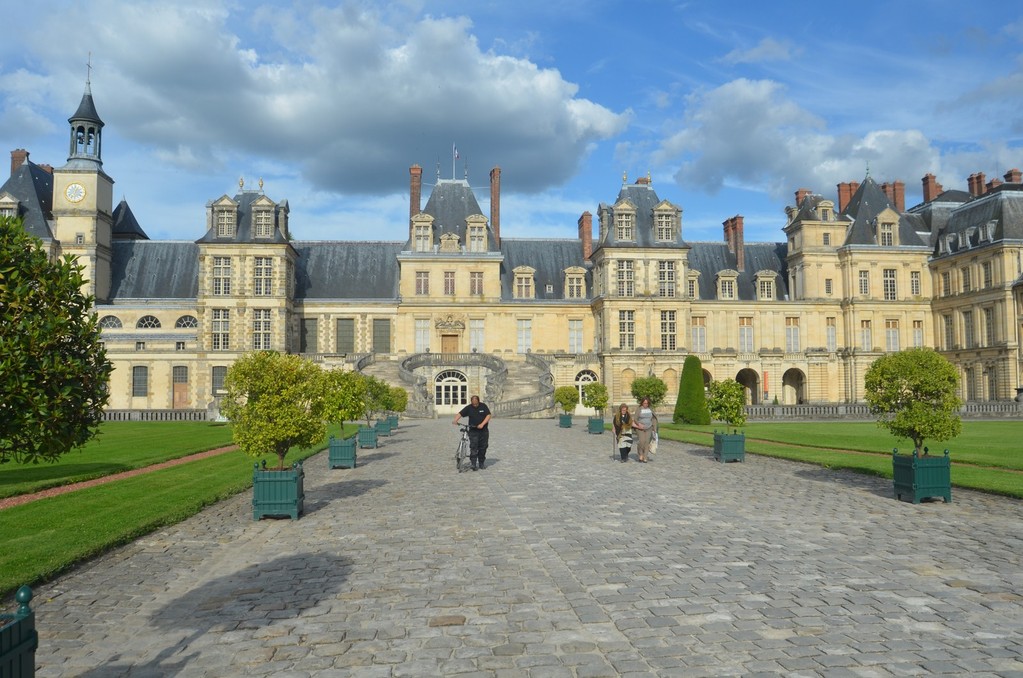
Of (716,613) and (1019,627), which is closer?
(1019,627)

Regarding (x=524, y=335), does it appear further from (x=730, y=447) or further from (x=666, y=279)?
(x=730, y=447)

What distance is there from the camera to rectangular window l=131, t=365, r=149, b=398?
166 feet

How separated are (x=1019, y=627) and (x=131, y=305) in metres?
55.4

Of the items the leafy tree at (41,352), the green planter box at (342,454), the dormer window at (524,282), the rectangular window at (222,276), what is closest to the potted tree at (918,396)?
the green planter box at (342,454)

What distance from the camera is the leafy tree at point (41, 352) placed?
6.16 meters

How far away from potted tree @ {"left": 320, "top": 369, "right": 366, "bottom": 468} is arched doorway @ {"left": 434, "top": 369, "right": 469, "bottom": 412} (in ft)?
76.3

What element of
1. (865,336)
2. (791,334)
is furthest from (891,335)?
(791,334)

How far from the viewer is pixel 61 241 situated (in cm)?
5109

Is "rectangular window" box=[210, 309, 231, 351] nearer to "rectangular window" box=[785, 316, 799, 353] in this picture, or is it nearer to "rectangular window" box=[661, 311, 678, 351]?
"rectangular window" box=[661, 311, 678, 351]

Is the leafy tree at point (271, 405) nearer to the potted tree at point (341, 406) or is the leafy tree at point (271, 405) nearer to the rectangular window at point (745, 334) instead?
the potted tree at point (341, 406)

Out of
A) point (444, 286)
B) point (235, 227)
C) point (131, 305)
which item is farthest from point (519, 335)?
point (131, 305)

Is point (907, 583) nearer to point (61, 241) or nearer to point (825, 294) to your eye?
point (825, 294)

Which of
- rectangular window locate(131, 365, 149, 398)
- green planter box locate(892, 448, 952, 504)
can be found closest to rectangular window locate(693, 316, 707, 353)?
rectangular window locate(131, 365, 149, 398)

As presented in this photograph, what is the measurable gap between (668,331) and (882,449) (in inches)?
1243
